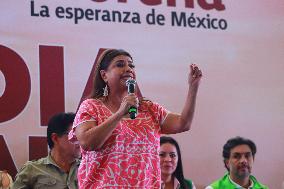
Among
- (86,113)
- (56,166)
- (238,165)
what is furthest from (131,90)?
(238,165)

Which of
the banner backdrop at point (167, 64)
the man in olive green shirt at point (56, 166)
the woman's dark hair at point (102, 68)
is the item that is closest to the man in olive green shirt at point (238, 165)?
the banner backdrop at point (167, 64)

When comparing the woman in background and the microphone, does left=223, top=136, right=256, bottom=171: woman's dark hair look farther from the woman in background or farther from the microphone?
the microphone

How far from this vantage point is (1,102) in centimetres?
352

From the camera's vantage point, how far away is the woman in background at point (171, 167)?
3.38 meters

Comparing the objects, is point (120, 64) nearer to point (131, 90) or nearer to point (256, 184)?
point (131, 90)

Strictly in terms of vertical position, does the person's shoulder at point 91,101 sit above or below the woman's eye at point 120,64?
below

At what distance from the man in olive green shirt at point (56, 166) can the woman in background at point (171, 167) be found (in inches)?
21.3

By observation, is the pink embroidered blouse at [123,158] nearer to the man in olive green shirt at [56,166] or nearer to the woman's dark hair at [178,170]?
the man in olive green shirt at [56,166]

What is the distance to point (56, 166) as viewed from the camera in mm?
3068

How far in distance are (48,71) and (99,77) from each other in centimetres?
162

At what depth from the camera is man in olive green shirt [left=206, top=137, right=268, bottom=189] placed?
3.62 m

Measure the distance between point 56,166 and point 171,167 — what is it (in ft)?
2.33

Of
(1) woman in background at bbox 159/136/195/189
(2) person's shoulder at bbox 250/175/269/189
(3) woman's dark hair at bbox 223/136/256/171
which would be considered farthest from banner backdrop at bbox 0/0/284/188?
(1) woman in background at bbox 159/136/195/189

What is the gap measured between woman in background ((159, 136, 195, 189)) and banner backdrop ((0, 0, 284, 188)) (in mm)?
423
